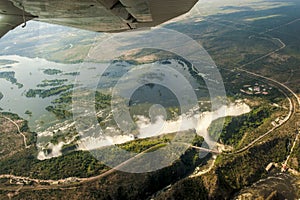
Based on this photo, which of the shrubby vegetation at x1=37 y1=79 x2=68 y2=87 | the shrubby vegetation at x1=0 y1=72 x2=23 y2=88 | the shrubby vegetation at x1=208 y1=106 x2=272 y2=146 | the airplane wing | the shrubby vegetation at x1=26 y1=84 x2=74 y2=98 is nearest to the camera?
the airplane wing

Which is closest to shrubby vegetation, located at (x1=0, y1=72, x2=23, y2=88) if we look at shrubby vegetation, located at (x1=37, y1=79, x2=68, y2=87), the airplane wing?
shrubby vegetation, located at (x1=37, y1=79, x2=68, y2=87)

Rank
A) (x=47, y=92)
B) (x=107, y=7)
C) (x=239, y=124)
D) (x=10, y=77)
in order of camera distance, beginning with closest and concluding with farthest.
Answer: (x=107, y=7) → (x=239, y=124) → (x=47, y=92) → (x=10, y=77)

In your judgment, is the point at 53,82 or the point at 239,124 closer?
the point at 239,124

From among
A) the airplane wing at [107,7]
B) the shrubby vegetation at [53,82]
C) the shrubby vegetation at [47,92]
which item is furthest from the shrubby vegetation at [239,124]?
the shrubby vegetation at [53,82]

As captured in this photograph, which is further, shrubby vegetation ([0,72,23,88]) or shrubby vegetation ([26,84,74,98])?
shrubby vegetation ([0,72,23,88])

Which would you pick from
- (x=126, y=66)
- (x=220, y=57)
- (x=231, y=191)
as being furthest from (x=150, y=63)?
(x=231, y=191)

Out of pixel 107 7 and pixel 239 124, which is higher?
pixel 107 7

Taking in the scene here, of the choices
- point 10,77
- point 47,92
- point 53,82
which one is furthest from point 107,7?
point 10,77

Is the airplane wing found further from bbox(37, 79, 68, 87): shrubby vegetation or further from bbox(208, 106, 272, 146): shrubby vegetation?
bbox(37, 79, 68, 87): shrubby vegetation

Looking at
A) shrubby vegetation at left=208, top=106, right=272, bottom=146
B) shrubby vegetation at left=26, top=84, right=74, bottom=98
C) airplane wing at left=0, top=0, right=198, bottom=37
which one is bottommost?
shrubby vegetation at left=26, top=84, right=74, bottom=98

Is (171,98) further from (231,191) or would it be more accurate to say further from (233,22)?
(233,22)

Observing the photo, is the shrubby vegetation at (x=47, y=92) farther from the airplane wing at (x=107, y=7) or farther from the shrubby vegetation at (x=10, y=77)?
the airplane wing at (x=107, y=7)

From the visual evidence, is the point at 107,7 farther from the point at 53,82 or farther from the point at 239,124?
the point at 53,82
